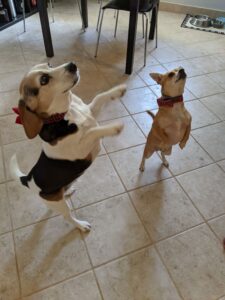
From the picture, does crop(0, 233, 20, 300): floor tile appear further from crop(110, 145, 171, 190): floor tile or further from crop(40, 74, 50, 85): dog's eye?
crop(40, 74, 50, 85): dog's eye

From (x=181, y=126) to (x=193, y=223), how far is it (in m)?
→ 0.55

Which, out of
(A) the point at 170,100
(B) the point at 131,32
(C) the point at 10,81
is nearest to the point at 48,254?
(A) the point at 170,100

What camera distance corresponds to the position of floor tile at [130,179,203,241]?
144 cm

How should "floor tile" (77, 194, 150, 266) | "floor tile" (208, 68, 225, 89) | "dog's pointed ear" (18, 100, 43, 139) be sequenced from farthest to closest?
1. "floor tile" (208, 68, 225, 89)
2. "floor tile" (77, 194, 150, 266)
3. "dog's pointed ear" (18, 100, 43, 139)

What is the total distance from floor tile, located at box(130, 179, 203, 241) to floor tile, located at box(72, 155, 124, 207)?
135 millimetres

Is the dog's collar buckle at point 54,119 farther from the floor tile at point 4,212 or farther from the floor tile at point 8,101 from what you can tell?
the floor tile at point 8,101

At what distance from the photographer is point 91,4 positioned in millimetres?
3854

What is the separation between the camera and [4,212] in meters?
1.50

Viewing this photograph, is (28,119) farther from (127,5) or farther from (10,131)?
(127,5)

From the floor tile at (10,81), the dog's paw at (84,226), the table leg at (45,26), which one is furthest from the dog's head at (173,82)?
the table leg at (45,26)

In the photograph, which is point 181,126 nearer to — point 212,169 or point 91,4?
point 212,169

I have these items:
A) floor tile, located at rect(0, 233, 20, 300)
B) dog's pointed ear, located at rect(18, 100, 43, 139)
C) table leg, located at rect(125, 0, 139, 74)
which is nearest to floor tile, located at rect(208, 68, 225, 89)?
table leg, located at rect(125, 0, 139, 74)

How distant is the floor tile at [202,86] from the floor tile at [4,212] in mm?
1777

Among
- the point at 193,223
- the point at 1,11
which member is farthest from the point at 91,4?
the point at 193,223
